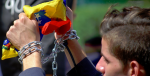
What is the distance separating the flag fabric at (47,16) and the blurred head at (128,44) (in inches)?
9.1

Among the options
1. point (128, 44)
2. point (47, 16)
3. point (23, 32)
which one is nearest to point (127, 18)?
point (128, 44)

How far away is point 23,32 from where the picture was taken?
78 cm

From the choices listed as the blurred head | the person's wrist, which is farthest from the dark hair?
the person's wrist

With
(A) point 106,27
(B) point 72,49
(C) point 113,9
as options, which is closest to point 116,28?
(A) point 106,27

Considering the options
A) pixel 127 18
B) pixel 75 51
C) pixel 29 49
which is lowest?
pixel 75 51

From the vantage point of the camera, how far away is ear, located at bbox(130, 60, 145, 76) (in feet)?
2.12

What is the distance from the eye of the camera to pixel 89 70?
100 cm

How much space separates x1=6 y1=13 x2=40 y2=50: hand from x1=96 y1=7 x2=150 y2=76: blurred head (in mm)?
340

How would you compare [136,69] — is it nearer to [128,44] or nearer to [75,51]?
[128,44]

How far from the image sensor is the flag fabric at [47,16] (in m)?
0.78

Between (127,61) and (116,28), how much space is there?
15cm

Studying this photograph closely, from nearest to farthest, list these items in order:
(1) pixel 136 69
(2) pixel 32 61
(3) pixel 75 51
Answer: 1. (1) pixel 136 69
2. (2) pixel 32 61
3. (3) pixel 75 51

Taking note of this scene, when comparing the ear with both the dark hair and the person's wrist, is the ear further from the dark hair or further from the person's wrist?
the person's wrist

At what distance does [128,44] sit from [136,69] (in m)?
0.10
